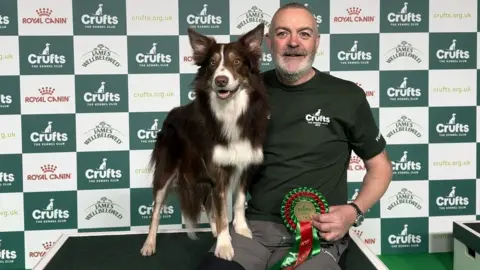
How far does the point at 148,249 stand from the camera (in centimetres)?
218

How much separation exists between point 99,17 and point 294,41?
1731 mm

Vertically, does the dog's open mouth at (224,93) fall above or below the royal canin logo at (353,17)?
below

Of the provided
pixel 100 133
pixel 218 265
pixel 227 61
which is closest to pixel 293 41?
pixel 227 61

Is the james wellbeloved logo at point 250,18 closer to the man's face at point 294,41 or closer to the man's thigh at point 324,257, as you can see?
the man's face at point 294,41

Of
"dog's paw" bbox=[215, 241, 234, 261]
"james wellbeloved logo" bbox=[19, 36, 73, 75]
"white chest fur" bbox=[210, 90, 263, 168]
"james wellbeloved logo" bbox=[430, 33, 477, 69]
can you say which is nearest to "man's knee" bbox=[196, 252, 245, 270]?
"dog's paw" bbox=[215, 241, 234, 261]

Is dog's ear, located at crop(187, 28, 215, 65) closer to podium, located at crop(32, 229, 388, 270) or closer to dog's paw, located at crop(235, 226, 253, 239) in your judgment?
dog's paw, located at crop(235, 226, 253, 239)

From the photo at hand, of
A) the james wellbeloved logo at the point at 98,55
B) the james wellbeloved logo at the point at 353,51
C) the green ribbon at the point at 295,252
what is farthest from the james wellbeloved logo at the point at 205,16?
the green ribbon at the point at 295,252

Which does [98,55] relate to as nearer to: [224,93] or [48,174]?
[48,174]

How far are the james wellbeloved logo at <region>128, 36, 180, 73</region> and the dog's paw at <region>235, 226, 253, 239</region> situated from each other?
5.18 feet

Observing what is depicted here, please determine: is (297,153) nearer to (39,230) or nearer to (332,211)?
(332,211)

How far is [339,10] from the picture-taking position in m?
3.23

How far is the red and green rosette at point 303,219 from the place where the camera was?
5.81 feet

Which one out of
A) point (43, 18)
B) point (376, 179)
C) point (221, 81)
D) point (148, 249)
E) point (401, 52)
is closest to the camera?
point (221, 81)

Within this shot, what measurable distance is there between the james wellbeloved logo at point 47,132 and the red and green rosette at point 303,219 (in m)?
1.92
